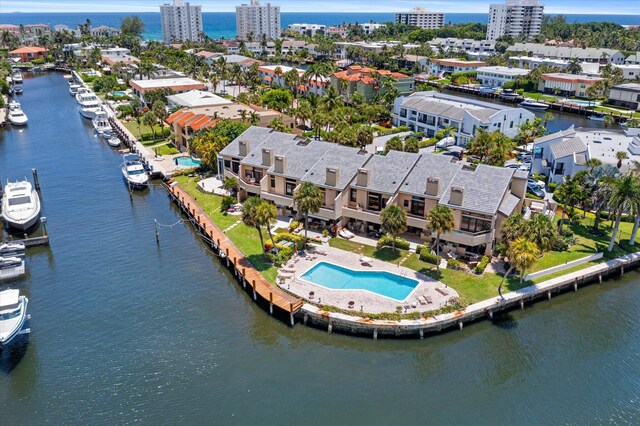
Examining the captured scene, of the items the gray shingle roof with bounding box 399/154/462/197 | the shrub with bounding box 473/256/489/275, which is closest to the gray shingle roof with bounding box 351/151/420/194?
the gray shingle roof with bounding box 399/154/462/197

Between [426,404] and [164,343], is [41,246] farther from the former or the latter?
[426,404]

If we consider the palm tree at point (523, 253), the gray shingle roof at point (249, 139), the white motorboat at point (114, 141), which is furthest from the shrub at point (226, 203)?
the white motorboat at point (114, 141)

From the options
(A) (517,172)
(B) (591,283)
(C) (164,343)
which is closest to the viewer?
(C) (164,343)

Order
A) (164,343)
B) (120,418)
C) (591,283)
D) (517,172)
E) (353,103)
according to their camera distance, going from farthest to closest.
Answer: (353,103)
(517,172)
(591,283)
(164,343)
(120,418)

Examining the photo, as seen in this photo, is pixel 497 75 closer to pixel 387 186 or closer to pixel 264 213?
pixel 387 186

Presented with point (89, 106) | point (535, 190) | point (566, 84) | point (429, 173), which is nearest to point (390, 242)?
point (429, 173)

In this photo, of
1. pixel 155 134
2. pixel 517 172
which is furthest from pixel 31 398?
pixel 155 134

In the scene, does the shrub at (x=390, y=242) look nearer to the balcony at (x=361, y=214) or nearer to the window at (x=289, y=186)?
the balcony at (x=361, y=214)
